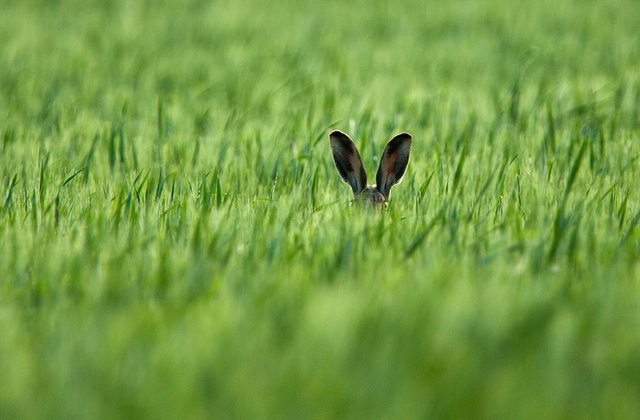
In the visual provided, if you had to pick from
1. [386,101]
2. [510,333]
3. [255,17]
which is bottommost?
[510,333]

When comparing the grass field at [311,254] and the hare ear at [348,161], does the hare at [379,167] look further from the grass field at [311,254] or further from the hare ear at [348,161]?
the grass field at [311,254]

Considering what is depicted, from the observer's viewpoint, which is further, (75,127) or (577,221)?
(75,127)


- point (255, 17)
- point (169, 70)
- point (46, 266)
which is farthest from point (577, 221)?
point (255, 17)

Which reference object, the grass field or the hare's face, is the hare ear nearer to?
the hare's face

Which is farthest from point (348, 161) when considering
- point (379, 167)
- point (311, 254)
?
point (311, 254)

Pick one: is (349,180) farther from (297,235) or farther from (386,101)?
(386,101)
